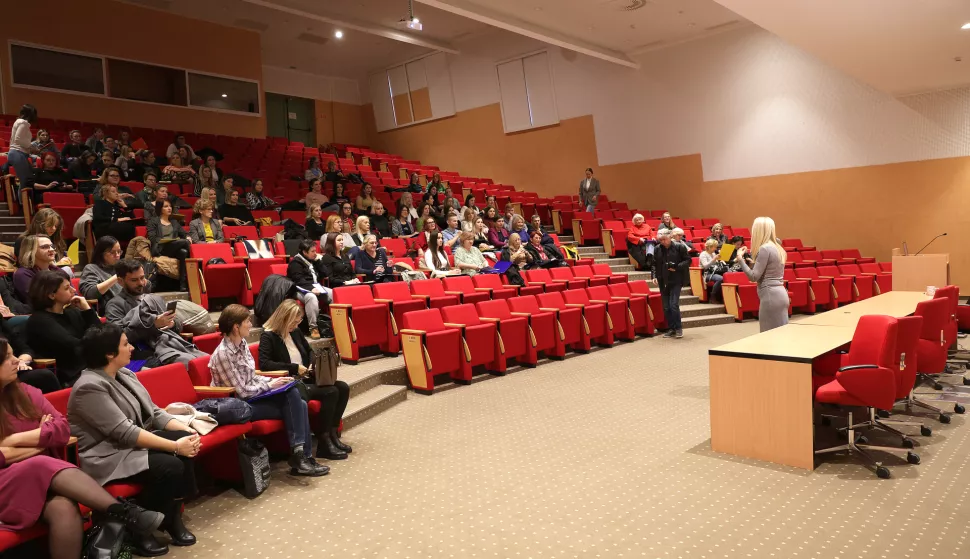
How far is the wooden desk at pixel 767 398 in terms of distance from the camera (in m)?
2.78

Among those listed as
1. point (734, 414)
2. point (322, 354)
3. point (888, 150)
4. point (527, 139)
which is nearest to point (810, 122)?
point (888, 150)

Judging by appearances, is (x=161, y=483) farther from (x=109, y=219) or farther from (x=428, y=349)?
(x=109, y=219)

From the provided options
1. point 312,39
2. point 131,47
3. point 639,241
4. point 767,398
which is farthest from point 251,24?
point 767,398

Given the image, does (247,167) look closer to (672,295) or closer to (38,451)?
(672,295)

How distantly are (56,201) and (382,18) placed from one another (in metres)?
6.38

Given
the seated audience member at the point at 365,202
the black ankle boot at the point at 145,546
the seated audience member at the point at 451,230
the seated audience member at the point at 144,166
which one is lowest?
the black ankle boot at the point at 145,546

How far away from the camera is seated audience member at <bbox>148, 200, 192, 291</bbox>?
16.6ft

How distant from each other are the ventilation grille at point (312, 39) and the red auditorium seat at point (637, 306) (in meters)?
8.43

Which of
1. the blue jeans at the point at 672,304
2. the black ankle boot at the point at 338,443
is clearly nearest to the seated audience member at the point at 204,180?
the black ankle boot at the point at 338,443

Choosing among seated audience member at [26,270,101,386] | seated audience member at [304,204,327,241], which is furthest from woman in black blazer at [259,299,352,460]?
seated audience member at [304,204,327,241]

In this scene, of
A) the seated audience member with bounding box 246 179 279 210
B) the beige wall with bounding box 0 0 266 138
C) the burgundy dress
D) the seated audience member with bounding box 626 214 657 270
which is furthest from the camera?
the beige wall with bounding box 0 0 266 138

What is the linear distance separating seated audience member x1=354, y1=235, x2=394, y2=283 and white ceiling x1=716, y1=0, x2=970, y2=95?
3.47 metres

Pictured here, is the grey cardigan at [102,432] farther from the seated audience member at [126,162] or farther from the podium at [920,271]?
the podium at [920,271]

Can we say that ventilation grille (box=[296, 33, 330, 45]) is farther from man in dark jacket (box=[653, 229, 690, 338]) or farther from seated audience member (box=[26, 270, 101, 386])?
seated audience member (box=[26, 270, 101, 386])
